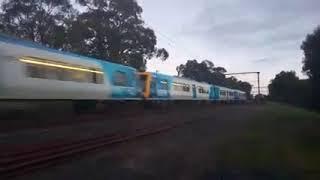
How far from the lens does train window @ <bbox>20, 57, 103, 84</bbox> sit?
1757 cm

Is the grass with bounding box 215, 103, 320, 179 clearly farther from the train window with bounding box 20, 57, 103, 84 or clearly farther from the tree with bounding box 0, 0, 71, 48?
Result: the tree with bounding box 0, 0, 71, 48

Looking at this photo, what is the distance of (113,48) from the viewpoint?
54312mm

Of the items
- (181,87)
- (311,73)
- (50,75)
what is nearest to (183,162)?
(50,75)

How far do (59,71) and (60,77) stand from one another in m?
0.25

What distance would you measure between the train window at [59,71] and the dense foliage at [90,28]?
26.9 metres

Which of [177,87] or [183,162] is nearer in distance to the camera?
[183,162]

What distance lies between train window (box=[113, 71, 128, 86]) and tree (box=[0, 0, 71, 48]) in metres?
22.9

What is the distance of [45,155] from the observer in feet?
33.2

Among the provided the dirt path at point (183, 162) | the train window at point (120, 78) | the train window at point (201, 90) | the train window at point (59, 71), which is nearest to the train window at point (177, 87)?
the train window at point (201, 90)

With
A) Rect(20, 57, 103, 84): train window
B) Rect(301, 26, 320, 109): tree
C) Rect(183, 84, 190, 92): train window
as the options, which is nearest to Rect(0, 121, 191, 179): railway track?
Rect(20, 57, 103, 84): train window

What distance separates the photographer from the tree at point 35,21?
47969 mm

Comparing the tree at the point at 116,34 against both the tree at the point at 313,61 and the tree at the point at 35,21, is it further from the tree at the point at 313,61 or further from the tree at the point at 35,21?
the tree at the point at 313,61

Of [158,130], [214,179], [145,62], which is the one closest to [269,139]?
[158,130]

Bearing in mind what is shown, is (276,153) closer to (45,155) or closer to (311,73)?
(45,155)
